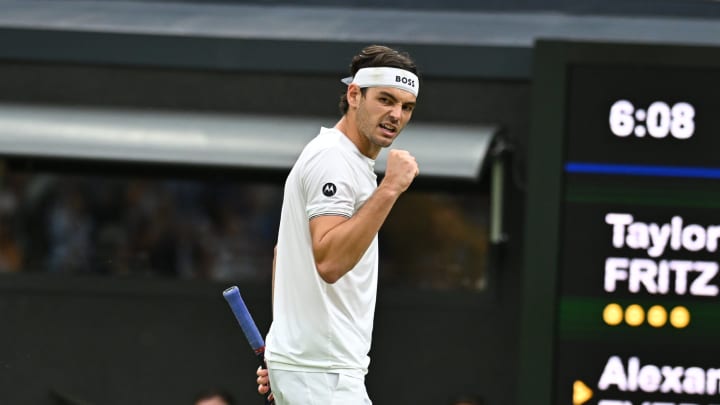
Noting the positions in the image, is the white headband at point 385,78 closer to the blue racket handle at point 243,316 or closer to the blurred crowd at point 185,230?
the blue racket handle at point 243,316

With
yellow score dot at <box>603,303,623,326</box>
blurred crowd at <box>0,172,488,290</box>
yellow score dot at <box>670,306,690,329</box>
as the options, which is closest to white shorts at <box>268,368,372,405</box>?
yellow score dot at <box>603,303,623,326</box>

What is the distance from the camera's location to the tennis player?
3.55m

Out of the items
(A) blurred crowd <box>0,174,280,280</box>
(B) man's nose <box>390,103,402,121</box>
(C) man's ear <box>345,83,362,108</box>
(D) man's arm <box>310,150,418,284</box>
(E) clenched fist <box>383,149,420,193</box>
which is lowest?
(D) man's arm <box>310,150,418,284</box>

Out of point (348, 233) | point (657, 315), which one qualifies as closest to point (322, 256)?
point (348, 233)

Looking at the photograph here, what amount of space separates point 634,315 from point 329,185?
10.0ft

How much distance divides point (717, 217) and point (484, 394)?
8.91 feet

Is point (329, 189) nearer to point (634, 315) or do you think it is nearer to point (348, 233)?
point (348, 233)

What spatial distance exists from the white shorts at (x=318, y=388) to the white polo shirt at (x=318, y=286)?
2 cm

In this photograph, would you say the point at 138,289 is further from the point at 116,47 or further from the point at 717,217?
the point at 717,217

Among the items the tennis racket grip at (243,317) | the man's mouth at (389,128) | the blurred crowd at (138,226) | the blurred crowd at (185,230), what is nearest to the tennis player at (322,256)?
the man's mouth at (389,128)

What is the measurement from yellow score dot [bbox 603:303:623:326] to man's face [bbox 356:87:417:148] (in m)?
2.81

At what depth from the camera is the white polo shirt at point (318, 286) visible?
359cm

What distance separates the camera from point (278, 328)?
12.2 ft

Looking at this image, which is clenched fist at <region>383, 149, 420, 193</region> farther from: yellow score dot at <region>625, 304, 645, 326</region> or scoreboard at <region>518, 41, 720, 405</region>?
yellow score dot at <region>625, 304, 645, 326</region>
